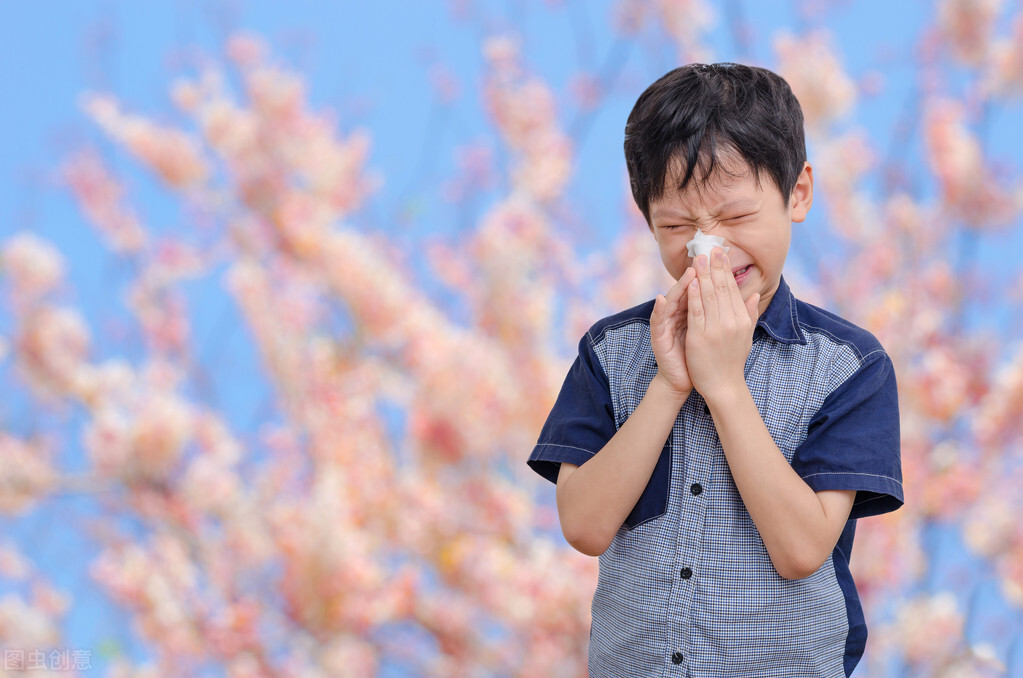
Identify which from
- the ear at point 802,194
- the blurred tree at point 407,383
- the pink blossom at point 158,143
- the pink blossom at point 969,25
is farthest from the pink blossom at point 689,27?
the ear at point 802,194

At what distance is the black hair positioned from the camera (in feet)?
2.43

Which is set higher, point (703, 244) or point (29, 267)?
point (29, 267)

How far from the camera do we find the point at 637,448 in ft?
2.40

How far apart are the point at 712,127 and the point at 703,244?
0.31ft

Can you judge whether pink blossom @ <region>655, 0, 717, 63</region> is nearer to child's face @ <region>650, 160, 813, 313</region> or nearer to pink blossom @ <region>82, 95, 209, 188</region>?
pink blossom @ <region>82, 95, 209, 188</region>

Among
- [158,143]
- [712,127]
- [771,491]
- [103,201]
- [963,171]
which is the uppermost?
[158,143]

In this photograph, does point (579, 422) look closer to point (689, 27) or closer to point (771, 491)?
point (771, 491)

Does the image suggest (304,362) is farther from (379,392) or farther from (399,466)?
(399,466)

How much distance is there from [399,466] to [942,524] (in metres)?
1.28

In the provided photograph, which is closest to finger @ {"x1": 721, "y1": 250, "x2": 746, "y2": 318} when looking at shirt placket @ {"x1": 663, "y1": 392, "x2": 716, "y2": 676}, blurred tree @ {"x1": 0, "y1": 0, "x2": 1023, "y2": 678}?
shirt placket @ {"x1": 663, "y1": 392, "x2": 716, "y2": 676}

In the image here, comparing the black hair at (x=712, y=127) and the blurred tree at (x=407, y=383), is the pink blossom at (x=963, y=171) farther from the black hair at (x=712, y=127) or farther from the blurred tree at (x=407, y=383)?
the black hair at (x=712, y=127)

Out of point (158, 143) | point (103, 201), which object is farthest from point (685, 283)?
point (103, 201)

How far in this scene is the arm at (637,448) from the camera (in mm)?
732

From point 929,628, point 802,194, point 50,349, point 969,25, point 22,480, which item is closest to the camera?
point 802,194
